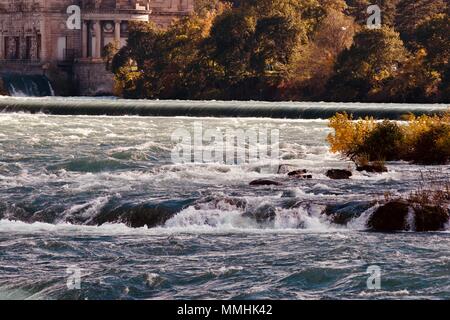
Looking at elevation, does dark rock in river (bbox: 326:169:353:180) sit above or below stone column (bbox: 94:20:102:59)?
below

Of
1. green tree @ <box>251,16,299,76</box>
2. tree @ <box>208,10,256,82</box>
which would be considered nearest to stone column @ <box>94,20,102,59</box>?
tree @ <box>208,10,256,82</box>

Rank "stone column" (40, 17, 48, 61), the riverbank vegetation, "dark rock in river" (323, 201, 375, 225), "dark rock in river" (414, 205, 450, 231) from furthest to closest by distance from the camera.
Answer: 1. "stone column" (40, 17, 48, 61)
2. the riverbank vegetation
3. "dark rock in river" (323, 201, 375, 225)
4. "dark rock in river" (414, 205, 450, 231)

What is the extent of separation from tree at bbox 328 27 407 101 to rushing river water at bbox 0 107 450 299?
49.2 meters

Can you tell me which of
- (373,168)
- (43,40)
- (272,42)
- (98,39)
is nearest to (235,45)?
(272,42)

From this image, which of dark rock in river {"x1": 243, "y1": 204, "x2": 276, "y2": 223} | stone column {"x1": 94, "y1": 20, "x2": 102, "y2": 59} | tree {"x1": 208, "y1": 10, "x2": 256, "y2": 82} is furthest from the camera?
stone column {"x1": 94, "y1": 20, "x2": 102, "y2": 59}

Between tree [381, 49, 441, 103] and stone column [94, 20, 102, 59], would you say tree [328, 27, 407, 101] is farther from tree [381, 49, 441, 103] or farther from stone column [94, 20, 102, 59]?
stone column [94, 20, 102, 59]

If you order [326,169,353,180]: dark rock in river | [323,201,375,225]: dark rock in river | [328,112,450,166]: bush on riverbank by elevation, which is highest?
[328,112,450,166]: bush on riverbank

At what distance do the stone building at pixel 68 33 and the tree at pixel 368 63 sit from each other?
135ft

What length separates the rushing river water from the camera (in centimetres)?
4109

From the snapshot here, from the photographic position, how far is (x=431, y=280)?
135 feet

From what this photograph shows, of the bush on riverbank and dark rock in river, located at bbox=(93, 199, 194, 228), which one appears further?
the bush on riverbank

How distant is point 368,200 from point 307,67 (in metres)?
80.0

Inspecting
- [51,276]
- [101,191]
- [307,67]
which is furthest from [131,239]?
[307,67]

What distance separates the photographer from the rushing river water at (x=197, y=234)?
41094mm
